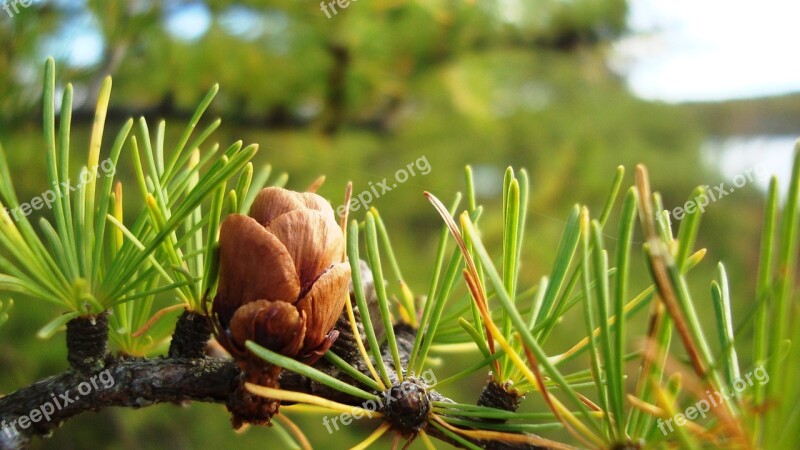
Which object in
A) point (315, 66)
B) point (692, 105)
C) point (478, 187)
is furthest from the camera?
point (692, 105)

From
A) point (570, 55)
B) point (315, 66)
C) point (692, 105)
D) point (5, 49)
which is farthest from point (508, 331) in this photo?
point (692, 105)

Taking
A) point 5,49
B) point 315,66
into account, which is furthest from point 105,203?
point 315,66

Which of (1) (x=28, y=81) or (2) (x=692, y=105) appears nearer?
(1) (x=28, y=81)

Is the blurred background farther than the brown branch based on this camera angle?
Yes

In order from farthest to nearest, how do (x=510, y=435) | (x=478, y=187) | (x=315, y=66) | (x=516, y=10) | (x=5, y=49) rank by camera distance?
(x=478, y=187) → (x=516, y=10) → (x=315, y=66) → (x=5, y=49) → (x=510, y=435)

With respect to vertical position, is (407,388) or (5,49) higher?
(5,49)

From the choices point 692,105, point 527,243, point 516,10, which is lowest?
point 527,243

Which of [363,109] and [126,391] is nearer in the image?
[126,391]

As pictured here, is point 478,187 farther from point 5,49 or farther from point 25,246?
point 25,246

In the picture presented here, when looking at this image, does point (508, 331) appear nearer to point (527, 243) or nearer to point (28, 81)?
point (28, 81)

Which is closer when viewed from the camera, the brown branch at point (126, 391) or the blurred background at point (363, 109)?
the brown branch at point (126, 391)
